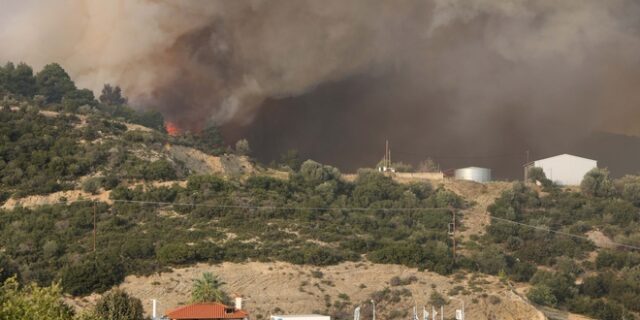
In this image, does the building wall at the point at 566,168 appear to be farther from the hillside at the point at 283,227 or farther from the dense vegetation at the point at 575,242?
the hillside at the point at 283,227

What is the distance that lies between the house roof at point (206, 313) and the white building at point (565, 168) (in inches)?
2305

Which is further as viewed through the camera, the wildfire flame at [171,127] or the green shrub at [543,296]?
the wildfire flame at [171,127]

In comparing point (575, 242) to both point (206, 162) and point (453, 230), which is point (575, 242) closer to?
point (453, 230)

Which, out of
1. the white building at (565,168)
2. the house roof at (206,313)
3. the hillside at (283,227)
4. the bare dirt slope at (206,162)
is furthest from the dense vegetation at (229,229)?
the house roof at (206,313)

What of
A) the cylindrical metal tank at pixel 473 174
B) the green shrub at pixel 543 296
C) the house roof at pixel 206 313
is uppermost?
the cylindrical metal tank at pixel 473 174

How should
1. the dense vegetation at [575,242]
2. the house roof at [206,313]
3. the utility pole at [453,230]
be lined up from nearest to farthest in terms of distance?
the house roof at [206,313] → the dense vegetation at [575,242] → the utility pole at [453,230]

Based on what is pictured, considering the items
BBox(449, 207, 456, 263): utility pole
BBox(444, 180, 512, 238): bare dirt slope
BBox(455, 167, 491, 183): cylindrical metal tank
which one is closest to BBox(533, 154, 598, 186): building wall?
BBox(455, 167, 491, 183): cylindrical metal tank

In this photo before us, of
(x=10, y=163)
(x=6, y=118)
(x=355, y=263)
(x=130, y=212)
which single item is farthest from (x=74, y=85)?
(x=355, y=263)

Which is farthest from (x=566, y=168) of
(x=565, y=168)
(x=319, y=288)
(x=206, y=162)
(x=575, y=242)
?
(x=319, y=288)

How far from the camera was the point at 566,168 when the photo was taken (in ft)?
406

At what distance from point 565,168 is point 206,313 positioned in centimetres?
6311

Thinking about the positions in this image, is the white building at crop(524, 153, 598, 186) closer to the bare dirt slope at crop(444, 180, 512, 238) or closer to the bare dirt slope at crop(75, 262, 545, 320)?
the bare dirt slope at crop(444, 180, 512, 238)

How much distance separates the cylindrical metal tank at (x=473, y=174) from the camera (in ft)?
403

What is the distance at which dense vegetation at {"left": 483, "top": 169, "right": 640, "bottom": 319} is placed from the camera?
9120cm
